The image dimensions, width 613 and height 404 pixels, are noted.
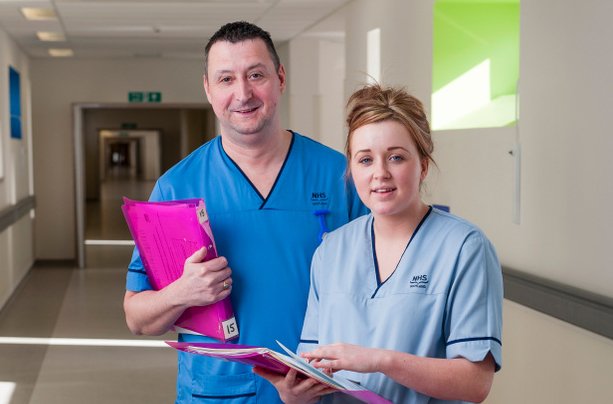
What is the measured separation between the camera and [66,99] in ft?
40.4

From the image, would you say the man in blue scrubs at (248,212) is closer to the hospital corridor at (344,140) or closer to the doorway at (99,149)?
the hospital corridor at (344,140)

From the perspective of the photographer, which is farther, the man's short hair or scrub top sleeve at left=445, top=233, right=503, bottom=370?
the man's short hair

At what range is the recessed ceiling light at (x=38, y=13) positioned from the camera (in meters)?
8.06

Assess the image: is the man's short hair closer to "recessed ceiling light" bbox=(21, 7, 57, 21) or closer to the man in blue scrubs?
the man in blue scrubs

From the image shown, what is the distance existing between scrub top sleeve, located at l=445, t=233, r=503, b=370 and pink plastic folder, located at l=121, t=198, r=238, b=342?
0.60m

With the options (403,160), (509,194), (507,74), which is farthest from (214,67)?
(507,74)

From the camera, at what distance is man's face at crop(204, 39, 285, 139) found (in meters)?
1.96

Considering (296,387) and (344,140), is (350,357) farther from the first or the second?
(344,140)

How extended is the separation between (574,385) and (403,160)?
2.29 m

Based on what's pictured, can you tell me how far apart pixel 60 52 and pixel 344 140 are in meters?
5.19

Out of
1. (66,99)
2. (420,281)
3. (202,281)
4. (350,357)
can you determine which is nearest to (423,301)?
(420,281)

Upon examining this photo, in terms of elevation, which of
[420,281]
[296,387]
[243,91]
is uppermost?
[243,91]

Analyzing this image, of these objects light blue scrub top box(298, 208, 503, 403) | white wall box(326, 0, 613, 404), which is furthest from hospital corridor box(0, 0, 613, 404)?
light blue scrub top box(298, 208, 503, 403)

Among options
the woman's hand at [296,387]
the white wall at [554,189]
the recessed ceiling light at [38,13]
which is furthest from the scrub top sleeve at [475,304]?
the recessed ceiling light at [38,13]
